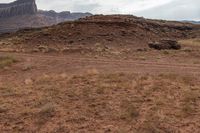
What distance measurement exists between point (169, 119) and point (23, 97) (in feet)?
Answer: 19.9

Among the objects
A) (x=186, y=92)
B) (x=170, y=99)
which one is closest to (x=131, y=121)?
(x=170, y=99)

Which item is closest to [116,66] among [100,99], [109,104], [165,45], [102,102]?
[100,99]

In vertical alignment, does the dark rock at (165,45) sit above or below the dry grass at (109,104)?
above

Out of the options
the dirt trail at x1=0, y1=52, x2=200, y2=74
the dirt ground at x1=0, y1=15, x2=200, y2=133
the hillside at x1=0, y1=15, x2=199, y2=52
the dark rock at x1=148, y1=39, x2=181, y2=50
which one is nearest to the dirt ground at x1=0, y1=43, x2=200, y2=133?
the dirt ground at x1=0, y1=15, x2=200, y2=133

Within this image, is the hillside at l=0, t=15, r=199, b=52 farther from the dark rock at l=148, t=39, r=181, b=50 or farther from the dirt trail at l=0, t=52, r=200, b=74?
the dirt trail at l=0, t=52, r=200, b=74

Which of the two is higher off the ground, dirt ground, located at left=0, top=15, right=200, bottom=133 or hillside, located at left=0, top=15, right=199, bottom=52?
hillside, located at left=0, top=15, right=199, bottom=52

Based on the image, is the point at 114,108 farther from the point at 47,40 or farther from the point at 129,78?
the point at 47,40

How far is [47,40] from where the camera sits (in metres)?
42.8

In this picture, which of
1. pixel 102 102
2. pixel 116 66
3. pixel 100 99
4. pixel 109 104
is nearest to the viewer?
pixel 109 104

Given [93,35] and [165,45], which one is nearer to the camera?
[165,45]

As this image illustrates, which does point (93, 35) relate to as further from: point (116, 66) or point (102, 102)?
point (102, 102)

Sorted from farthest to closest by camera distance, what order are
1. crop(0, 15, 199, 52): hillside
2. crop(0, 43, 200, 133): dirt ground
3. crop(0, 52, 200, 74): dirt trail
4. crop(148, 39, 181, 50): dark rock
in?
crop(0, 15, 199, 52): hillside → crop(148, 39, 181, 50): dark rock → crop(0, 52, 200, 74): dirt trail → crop(0, 43, 200, 133): dirt ground

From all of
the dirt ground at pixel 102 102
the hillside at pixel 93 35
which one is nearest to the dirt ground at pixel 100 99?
the dirt ground at pixel 102 102

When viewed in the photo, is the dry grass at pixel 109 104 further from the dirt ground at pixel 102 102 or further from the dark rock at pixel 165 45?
the dark rock at pixel 165 45
